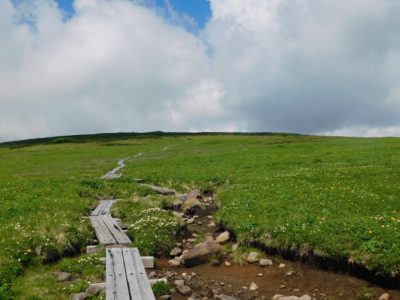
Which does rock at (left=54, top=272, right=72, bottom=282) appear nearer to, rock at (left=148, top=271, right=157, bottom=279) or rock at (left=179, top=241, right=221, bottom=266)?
rock at (left=148, top=271, right=157, bottom=279)

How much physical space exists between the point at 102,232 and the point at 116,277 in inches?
244

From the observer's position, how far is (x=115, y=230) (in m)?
19.5

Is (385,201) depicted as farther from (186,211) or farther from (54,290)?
(54,290)

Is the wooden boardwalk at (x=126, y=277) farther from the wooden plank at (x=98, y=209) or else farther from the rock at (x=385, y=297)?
the wooden plank at (x=98, y=209)

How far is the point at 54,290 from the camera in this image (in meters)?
13.5

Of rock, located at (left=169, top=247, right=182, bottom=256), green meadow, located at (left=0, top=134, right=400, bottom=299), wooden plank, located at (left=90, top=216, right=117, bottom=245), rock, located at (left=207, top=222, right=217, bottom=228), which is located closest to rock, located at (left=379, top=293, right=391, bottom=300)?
green meadow, located at (left=0, top=134, right=400, bottom=299)

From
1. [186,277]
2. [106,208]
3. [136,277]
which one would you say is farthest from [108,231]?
[136,277]

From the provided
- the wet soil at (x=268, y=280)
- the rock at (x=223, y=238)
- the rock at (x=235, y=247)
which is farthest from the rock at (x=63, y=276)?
the rock at (x=223, y=238)

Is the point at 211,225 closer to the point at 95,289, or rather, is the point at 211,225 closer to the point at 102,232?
the point at 102,232

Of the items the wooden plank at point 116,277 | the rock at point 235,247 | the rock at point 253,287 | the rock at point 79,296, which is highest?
the wooden plank at point 116,277

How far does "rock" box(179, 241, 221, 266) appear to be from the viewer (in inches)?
661

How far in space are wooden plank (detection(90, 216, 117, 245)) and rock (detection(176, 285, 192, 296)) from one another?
4.65 meters

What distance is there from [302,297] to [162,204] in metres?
14.6

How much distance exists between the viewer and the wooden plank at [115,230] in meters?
17.9
